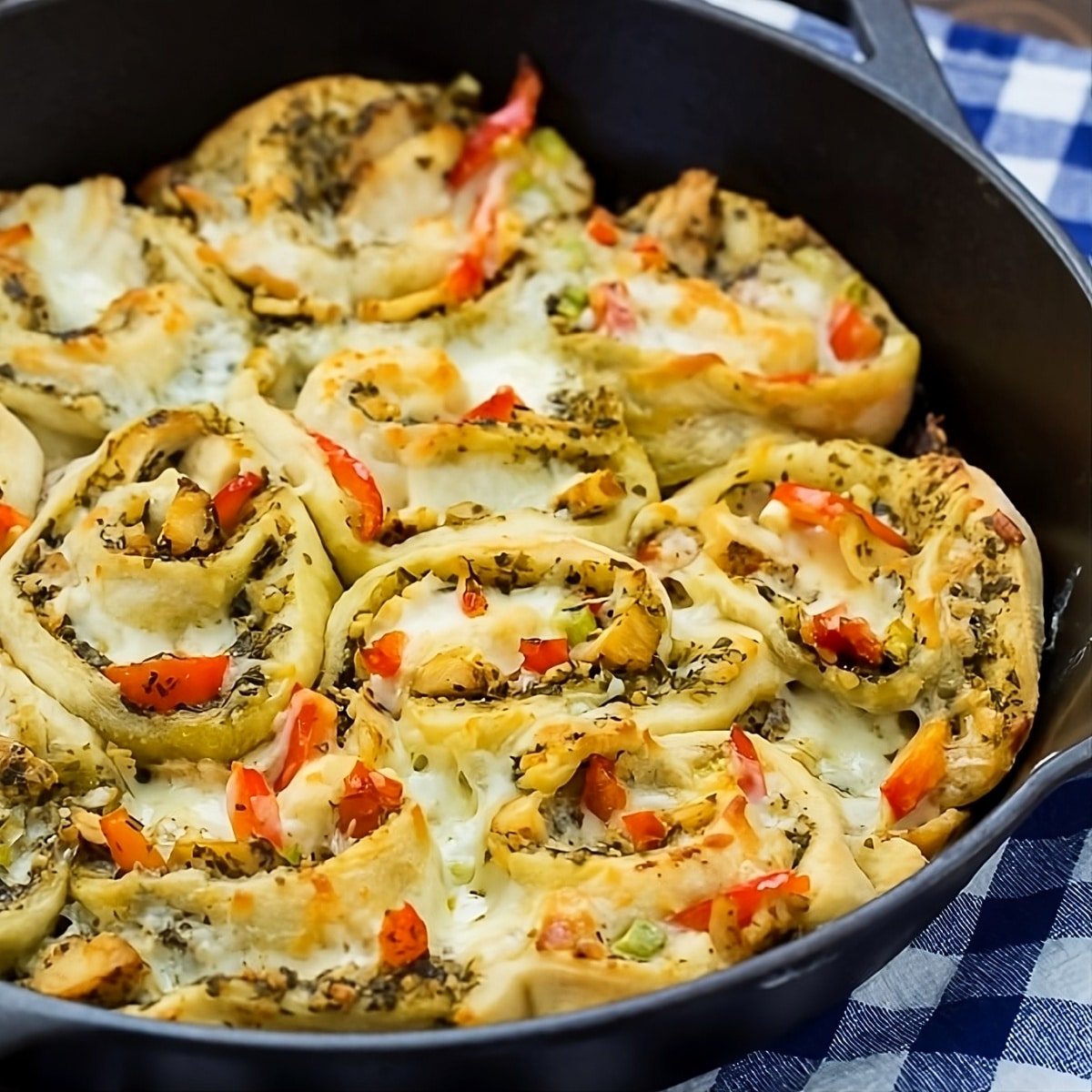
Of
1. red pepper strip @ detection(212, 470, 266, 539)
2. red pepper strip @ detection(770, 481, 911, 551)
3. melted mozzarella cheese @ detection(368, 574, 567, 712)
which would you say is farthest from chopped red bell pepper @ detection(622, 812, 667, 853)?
red pepper strip @ detection(212, 470, 266, 539)

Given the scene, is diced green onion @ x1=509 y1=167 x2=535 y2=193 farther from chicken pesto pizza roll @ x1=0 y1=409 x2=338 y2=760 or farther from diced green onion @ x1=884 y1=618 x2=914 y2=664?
diced green onion @ x1=884 y1=618 x2=914 y2=664

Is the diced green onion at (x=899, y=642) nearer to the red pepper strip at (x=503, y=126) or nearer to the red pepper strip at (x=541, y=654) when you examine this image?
the red pepper strip at (x=541, y=654)

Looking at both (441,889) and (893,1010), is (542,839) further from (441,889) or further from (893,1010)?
(893,1010)

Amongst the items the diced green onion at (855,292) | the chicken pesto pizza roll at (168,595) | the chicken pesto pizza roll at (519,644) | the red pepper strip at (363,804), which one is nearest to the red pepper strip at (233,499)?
the chicken pesto pizza roll at (168,595)

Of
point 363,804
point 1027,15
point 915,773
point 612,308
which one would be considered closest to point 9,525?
point 363,804

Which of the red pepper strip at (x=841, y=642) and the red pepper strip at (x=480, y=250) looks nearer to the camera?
the red pepper strip at (x=841, y=642)

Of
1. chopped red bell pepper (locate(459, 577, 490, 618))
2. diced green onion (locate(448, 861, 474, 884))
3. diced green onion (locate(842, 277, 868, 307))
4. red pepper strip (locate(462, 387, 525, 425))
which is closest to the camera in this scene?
diced green onion (locate(448, 861, 474, 884))
